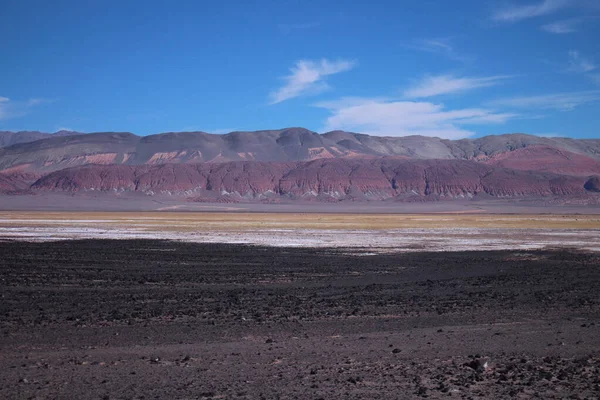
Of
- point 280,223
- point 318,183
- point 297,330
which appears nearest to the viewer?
point 297,330

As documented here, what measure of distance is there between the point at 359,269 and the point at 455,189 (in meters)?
163

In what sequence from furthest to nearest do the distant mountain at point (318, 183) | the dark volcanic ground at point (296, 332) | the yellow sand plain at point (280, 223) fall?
the distant mountain at point (318, 183)
the yellow sand plain at point (280, 223)
the dark volcanic ground at point (296, 332)

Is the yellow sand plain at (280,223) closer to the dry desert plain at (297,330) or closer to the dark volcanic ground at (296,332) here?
the dry desert plain at (297,330)

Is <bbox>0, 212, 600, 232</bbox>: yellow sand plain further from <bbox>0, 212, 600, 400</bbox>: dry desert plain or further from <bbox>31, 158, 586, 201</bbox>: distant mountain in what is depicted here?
<bbox>31, 158, 586, 201</bbox>: distant mountain

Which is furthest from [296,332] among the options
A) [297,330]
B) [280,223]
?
[280,223]

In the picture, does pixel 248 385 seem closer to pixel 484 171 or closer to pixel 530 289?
pixel 530 289

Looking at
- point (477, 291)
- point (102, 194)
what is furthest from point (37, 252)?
point (102, 194)

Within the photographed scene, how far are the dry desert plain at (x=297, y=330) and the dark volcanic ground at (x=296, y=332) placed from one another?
40mm

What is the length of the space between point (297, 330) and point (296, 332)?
196 mm

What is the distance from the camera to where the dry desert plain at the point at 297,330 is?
28.0 ft

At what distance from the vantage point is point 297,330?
1230 centimetres

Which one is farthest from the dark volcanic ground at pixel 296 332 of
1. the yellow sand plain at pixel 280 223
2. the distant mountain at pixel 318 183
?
the distant mountain at pixel 318 183

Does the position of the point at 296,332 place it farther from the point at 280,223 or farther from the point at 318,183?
the point at 318,183

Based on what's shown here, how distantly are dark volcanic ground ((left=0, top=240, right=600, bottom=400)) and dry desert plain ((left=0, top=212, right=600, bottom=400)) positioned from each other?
0.13 ft
